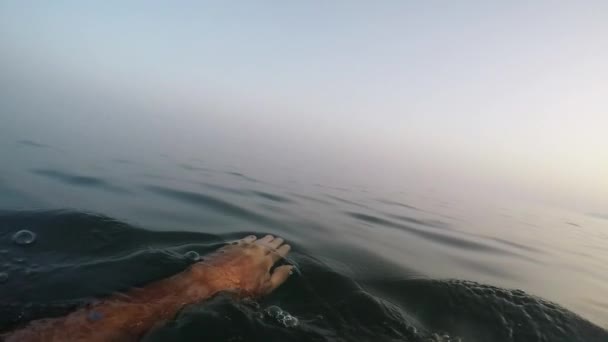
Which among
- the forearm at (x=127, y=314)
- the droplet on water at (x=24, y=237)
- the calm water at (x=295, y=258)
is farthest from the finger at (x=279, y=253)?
the droplet on water at (x=24, y=237)

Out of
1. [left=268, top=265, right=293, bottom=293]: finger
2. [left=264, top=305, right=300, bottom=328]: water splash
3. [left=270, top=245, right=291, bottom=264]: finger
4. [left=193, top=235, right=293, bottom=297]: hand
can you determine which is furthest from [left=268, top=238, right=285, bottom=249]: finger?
→ [left=264, top=305, right=300, bottom=328]: water splash

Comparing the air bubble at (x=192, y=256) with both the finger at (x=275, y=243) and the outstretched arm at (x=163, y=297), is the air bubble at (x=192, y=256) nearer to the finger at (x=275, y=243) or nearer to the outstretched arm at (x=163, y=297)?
the outstretched arm at (x=163, y=297)

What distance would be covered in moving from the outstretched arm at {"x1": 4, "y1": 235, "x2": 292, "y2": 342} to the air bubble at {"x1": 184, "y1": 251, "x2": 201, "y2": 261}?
47 cm

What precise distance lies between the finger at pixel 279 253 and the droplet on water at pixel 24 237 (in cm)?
341

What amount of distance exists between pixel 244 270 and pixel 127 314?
154cm

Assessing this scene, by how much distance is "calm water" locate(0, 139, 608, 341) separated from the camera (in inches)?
151

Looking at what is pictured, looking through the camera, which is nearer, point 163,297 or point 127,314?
point 127,314

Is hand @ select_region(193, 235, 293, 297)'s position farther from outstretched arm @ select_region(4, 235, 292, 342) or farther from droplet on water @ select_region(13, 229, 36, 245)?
droplet on water @ select_region(13, 229, 36, 245)

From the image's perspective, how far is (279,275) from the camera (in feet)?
15.6

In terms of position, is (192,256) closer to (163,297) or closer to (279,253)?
(279,253)

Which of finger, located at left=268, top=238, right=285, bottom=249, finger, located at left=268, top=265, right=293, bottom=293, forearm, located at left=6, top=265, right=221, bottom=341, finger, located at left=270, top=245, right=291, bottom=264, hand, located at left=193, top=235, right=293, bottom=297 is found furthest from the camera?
finger, located at left=268, top=238, right=285, bottom=249

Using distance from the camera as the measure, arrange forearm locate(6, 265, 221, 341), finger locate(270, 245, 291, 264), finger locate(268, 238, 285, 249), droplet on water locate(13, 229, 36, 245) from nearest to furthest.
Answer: forearm locate(6, 265, 221, 341) → droplet on water locate(13, 229, 36, 245) → finger locate(270, 245, 291, 264) → finger locate(268, 238, 285, 249)

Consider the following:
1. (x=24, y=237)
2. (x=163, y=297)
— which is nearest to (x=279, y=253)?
(x=163, y=297)

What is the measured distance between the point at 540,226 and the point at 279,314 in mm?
15485
